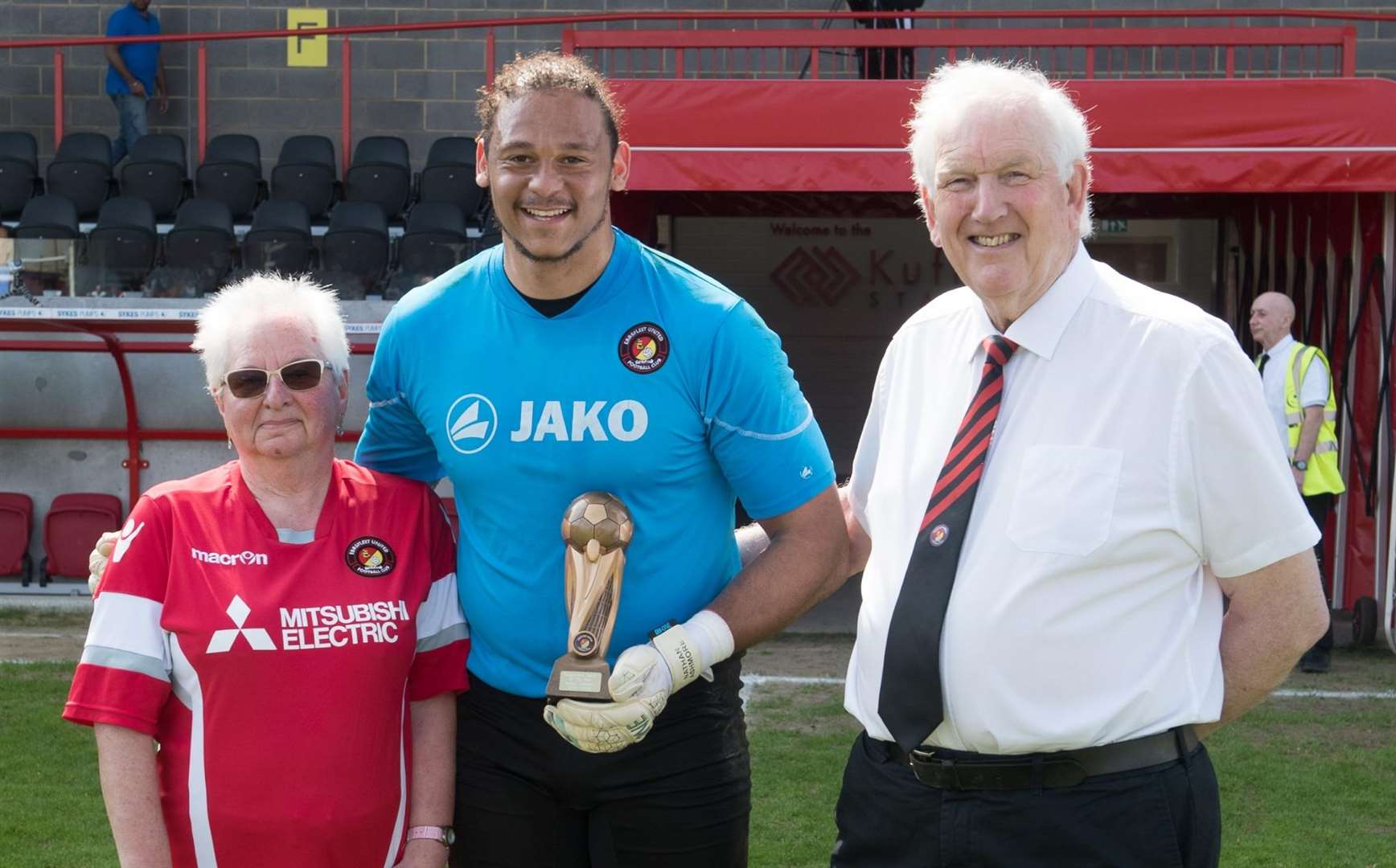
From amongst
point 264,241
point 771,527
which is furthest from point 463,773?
point 264,241

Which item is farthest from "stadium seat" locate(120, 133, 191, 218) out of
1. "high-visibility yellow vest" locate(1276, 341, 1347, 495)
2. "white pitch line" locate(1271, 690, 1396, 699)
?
"white pitch line" locate(1271, 690, 1396, 699)

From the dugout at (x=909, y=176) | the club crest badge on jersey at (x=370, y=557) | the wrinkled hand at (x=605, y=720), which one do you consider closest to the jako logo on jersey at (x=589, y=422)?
the club crest badge on jersey at (x=370, y=557)

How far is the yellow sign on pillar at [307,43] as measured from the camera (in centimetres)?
1317

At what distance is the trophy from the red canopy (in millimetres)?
4957

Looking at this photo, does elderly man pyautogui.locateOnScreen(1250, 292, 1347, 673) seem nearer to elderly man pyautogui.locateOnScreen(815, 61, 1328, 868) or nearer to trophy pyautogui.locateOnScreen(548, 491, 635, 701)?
elderly man pyautogui.locateOnScreen(815, 61, 1328, 868)

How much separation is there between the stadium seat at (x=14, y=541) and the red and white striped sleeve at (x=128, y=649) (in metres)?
7.59

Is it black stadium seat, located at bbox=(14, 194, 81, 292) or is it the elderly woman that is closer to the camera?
the elderly woman

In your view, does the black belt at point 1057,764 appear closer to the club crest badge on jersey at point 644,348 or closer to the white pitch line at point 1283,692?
the club crest badge on jersey at point 644,348

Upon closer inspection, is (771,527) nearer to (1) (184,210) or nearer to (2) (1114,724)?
(2) (1114,724)

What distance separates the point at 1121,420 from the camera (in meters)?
1.95

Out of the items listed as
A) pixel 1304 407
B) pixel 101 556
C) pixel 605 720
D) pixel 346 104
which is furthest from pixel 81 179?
pixel 605 720

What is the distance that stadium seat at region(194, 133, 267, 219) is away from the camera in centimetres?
1178

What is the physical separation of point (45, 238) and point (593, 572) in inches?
371

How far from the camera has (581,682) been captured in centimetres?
209
